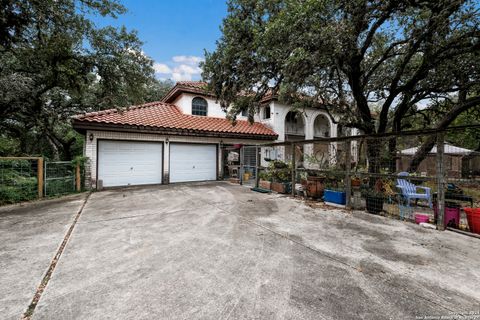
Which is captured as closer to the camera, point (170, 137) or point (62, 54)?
point (62, 54)

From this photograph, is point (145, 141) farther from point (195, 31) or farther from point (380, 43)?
point (380, 43)

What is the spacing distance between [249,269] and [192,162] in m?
9.53

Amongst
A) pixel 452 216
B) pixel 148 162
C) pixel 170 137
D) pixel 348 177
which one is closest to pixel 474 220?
pixel 452 216

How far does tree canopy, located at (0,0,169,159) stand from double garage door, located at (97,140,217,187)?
2043 mm

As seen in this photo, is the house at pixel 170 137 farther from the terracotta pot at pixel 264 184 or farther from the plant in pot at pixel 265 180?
the terracotta pot at pixel 264 184

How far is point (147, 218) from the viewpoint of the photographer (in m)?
5.27

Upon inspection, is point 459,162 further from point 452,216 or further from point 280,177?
point 280,177

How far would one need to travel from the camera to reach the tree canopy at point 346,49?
5.26 m

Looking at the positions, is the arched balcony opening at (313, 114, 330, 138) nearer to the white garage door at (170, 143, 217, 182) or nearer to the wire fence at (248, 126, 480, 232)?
the wire fence at (248, 126, 480, 232)

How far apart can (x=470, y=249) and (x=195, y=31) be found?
11585 millimetres

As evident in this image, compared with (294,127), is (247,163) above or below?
below

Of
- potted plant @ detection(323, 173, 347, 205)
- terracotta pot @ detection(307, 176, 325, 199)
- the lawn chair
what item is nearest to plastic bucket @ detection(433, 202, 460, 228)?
the lawn chair

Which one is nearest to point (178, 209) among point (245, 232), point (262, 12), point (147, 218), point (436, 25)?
point (147, 218)

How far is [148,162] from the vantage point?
1070 cm
